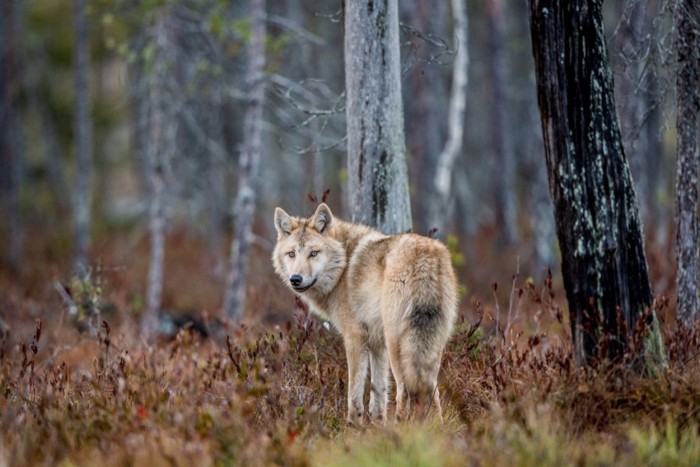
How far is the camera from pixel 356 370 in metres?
5.87

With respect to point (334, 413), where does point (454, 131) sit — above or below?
above

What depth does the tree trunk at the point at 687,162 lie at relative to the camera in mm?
6543

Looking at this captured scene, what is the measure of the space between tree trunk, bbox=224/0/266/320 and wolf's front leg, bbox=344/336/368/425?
594 centimetres

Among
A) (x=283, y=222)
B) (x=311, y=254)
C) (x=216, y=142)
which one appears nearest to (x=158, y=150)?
(x=216, y=142)

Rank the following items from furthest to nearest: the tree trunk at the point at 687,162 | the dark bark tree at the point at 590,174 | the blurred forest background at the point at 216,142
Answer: the blurred forest background at the point at 216,142
the tree trunk at the point at 687,162
the dark bark tree at the point at 590,174

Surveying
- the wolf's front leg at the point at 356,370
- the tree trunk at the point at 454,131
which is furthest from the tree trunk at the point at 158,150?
the wolf's front leg at the point at 356,370

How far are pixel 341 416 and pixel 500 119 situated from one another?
14.1m

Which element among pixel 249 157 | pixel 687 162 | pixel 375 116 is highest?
pixel 249 157

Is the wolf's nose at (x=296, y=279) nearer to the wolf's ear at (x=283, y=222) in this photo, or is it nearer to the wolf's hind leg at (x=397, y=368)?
the wolf's ear at (x=283, y=222)

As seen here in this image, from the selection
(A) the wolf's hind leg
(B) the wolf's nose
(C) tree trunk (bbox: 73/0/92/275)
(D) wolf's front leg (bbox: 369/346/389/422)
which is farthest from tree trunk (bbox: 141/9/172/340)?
(A) the wolf's hind leg

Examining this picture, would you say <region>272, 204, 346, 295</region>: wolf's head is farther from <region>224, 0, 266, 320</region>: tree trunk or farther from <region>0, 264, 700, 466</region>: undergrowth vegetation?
<region>224, 0, 266, 320</region>: tree trunk

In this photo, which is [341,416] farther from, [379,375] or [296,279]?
[296,279]

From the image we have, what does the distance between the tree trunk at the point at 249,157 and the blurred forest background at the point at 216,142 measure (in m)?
0.33

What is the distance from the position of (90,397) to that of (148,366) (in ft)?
2.92
